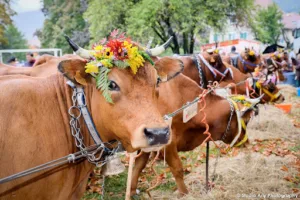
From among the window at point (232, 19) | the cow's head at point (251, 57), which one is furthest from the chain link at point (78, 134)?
the window at point (232, 19)

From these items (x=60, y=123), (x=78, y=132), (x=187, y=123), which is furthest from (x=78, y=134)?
(x=187, y=123)

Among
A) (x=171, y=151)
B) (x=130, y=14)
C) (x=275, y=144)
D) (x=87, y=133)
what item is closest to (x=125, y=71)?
(x=87, y=133)

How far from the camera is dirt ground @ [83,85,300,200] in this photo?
4918 millimetres

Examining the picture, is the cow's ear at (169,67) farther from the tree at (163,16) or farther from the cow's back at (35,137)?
the tree at (163,16)

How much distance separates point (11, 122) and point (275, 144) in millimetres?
6777

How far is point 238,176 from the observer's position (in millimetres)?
5500

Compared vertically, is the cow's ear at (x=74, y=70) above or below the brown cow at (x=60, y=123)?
above

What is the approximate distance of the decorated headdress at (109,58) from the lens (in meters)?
2.63

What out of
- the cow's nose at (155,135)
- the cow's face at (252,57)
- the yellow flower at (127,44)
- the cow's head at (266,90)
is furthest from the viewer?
the cow's face at (252,57)

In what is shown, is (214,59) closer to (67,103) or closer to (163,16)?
(67,103)

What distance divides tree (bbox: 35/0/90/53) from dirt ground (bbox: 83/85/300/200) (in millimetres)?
28645

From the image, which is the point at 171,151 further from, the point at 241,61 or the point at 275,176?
the point at 241,61

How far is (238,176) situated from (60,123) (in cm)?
368

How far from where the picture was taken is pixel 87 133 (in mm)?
2902
